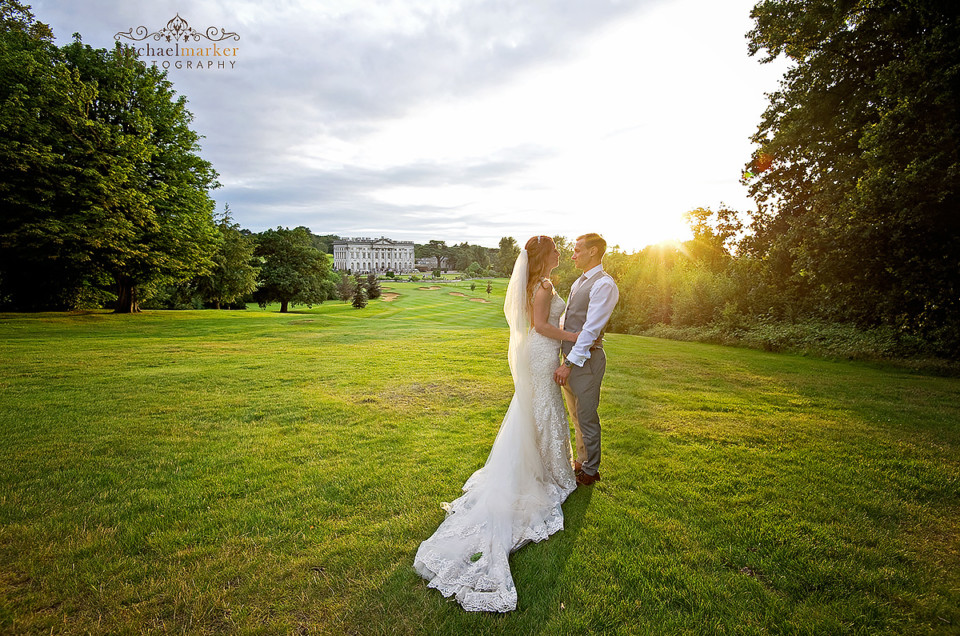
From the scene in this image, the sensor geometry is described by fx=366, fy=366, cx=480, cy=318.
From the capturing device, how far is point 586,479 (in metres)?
3.84

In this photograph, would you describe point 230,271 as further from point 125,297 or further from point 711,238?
point 711,238

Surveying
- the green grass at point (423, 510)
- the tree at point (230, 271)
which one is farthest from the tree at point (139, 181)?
the green grass at point (423, 510)

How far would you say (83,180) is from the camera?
14.4 m

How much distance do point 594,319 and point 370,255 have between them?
412 ft

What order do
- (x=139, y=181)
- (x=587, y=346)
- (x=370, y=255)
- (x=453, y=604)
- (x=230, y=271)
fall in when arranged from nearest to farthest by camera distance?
(x=453, y=604) → (x=587, y=346) → (x=139, y=181) → (x=230, y=271) → (x=370, y=255)

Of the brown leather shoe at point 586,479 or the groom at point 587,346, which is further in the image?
the brown leather shoe at point 586,479

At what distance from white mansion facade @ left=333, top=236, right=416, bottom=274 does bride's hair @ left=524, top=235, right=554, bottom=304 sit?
11888cm

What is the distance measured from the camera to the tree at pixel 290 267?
1233 inches

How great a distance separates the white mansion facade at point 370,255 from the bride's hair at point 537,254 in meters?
119

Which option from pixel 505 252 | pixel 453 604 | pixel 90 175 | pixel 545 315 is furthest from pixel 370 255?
pixel 453 604

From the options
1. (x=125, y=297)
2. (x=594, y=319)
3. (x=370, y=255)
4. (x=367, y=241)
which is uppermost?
(x=367, y=241)

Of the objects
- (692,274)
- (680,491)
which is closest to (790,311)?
(692,274)

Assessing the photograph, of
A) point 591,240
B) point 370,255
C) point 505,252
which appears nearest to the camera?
point 591,240

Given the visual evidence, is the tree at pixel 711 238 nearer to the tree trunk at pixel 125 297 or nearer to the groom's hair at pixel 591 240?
the groom's hair at pixel 591 240
